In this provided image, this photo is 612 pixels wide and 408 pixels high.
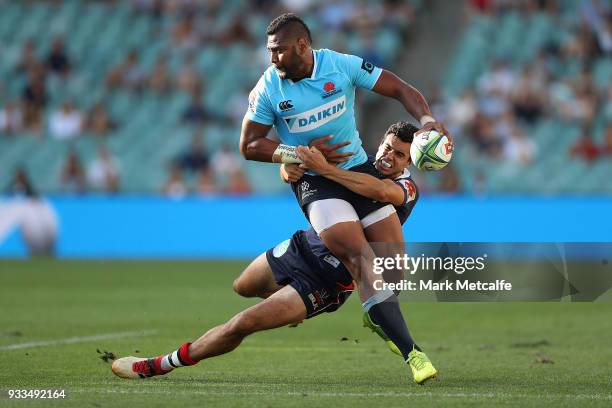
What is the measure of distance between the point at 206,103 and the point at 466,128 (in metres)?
5.90

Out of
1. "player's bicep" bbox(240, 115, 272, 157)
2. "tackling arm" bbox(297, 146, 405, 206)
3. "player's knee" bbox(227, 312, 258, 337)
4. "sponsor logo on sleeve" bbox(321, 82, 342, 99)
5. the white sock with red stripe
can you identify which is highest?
"sponsor logo on sleeve" bbox(321, 82, 342, 99)

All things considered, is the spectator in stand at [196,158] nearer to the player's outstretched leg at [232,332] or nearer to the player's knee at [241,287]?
the player's knee at [241,287]

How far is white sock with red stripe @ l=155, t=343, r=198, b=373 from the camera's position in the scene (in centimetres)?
779

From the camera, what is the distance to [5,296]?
15.1m

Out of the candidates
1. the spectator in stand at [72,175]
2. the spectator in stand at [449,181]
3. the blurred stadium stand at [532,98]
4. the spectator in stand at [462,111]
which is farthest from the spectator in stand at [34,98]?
the spectator in stand at [449,181]

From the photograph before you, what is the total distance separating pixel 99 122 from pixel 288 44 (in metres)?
17.3

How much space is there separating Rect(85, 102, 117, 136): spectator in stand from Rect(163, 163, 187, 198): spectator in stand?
2.25m

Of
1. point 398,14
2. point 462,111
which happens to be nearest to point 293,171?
point 462,111

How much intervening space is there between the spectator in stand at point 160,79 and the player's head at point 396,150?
695 inches

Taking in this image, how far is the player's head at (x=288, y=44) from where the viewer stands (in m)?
8.00

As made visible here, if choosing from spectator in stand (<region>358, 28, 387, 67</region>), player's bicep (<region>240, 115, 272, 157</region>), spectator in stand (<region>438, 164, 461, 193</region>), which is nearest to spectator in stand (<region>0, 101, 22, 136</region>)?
spectator in stand (<region>358, 28, 387, 67</region>)

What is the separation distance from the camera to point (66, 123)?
2458cm

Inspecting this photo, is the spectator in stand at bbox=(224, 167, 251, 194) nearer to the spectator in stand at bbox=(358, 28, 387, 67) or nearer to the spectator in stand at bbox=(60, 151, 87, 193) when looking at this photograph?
the spectator in stand at bbox=(60, 151, 87, 193)

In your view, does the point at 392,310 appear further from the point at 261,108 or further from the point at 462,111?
the point at 462,111
